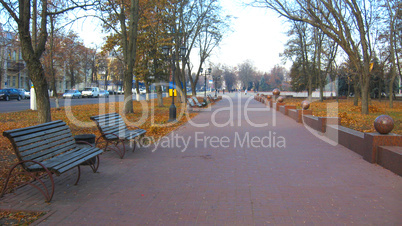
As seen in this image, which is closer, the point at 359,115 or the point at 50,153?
the point at 50,153

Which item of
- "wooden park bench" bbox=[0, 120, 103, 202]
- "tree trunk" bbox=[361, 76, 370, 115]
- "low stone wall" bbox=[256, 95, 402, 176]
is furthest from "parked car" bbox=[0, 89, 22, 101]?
"low stone wall" bbox=[256, 95, 402, 176]

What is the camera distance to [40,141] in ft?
17.3

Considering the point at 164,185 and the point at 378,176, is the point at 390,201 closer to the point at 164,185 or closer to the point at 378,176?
the point at 378,176

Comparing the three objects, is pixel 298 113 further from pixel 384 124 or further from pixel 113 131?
pixel 113 131

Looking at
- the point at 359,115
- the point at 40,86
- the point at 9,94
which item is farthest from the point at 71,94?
the point at 40,86

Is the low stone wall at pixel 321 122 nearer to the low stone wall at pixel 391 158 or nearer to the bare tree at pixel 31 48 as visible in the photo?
the low stone wall at pixel 391 158

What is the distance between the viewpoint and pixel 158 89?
2714 centimetres

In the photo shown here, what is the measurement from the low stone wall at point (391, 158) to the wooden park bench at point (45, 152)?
5.56 meters

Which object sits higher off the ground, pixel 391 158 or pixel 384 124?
pixel 384 124

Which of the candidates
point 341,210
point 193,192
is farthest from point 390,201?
point 193,192

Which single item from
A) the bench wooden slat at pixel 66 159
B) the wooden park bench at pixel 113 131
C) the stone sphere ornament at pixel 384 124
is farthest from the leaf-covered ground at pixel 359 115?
the bench wooden slat at pixel 66 159

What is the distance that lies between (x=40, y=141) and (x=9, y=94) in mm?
37447

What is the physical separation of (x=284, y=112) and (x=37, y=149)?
17.1 metres

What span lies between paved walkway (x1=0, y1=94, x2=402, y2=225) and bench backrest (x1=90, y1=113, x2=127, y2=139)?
2.05 feet
